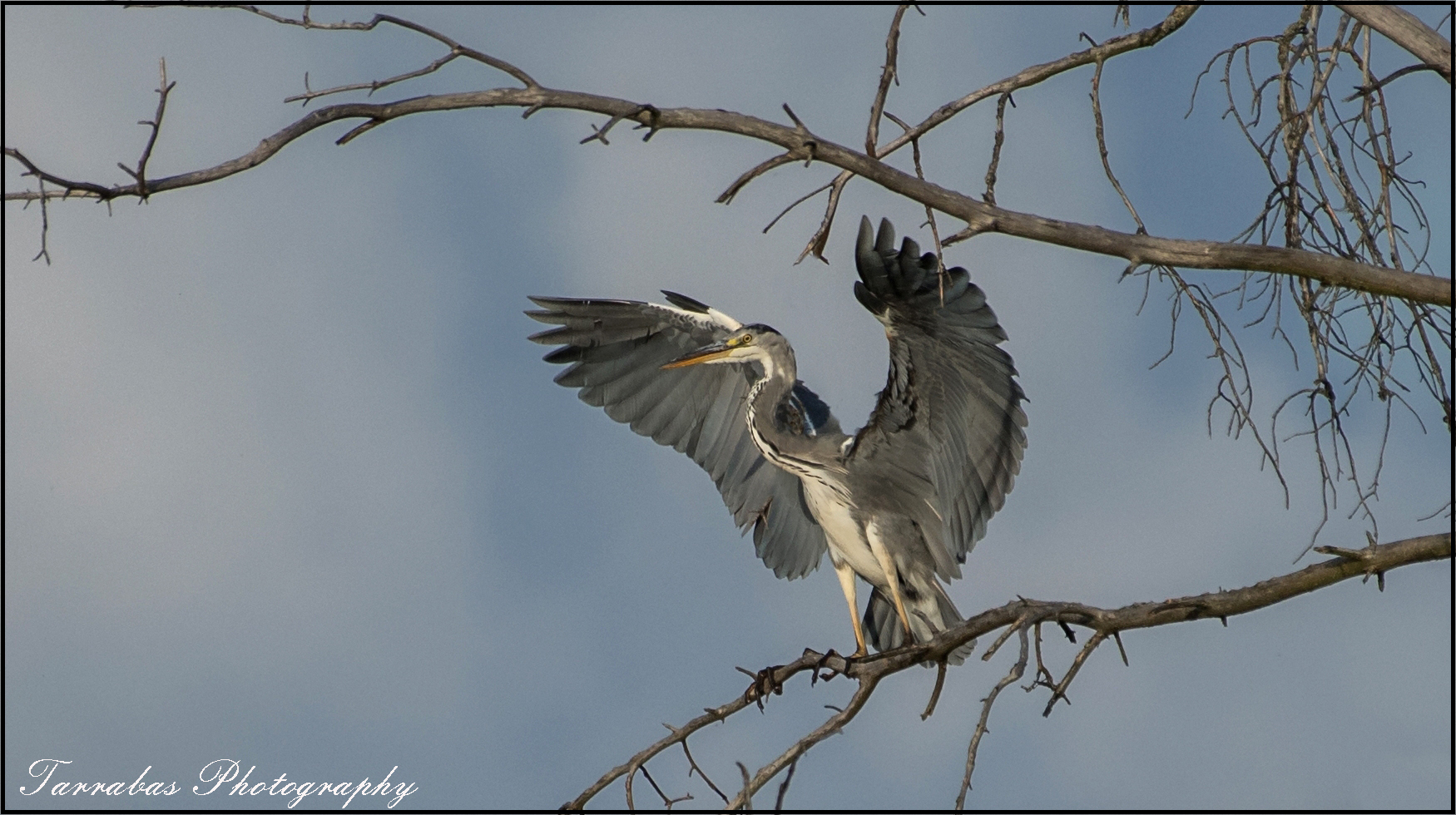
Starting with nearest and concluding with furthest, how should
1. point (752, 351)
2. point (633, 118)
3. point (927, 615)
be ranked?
point (633, 118), point (927, 615), point (752, 351)

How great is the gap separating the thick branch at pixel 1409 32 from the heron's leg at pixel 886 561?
2727 mm

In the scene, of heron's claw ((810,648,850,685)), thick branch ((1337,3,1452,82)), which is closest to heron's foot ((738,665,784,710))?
heron's claw ((810,648,850,685))

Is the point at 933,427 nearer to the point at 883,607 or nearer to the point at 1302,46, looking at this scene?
the point at 883,607

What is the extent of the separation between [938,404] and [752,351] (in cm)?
105

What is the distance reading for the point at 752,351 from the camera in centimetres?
620

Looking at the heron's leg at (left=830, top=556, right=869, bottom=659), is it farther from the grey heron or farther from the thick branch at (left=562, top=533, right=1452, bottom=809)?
the thick branch at (left=562, top=533, right=1452, bottom=809)

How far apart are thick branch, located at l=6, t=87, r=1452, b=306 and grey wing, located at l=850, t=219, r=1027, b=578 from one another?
1.21 m

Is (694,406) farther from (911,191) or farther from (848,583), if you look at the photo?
(911,191)

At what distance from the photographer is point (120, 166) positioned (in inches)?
123

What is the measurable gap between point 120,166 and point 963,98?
228 cm

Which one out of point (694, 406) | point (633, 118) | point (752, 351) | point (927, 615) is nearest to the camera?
point (633, 118)

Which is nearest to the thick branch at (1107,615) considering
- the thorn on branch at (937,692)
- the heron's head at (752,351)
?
the thorn on branch at (937,692)

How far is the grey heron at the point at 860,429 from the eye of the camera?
5215 mm

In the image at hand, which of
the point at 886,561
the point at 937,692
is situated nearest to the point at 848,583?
the point at 886,561
